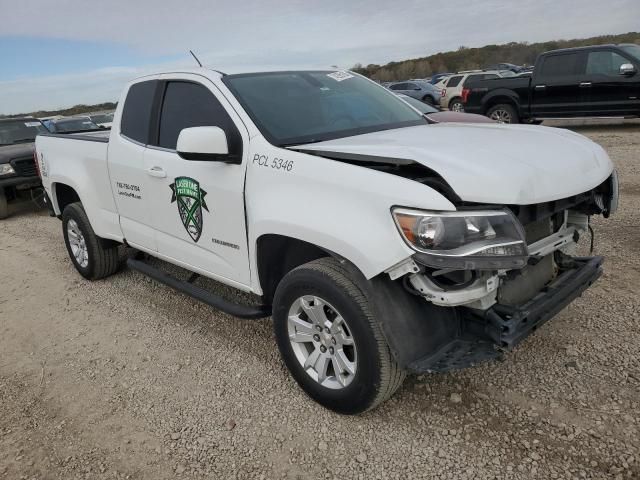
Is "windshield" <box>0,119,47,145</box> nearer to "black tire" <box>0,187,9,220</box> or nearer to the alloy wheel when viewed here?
"black tire" <box>0,187,9,220</box>

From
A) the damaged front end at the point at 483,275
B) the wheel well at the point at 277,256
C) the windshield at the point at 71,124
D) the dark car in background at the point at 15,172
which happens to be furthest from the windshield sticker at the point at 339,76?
the windshield at the point at 71,124

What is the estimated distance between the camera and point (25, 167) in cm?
889

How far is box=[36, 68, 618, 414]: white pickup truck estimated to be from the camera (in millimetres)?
2373

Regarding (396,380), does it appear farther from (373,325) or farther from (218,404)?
(218,404)

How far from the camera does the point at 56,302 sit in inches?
195

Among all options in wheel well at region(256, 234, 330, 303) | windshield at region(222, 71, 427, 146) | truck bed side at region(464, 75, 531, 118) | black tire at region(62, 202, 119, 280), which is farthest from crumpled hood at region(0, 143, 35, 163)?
truck bed side at region(464, 75, 531, 118)

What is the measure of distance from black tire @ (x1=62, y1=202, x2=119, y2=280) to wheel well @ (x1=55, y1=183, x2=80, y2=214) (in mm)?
227

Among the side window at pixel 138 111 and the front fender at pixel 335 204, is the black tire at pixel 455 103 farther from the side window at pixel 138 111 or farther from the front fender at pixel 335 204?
the front fender at pixel 335 204

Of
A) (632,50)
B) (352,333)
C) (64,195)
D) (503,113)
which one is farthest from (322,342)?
(503,113)

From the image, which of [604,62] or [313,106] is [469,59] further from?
[313,106]

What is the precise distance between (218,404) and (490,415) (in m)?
1.54

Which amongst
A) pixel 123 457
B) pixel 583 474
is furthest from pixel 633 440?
pixel 123 457

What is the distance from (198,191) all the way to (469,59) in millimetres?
71783

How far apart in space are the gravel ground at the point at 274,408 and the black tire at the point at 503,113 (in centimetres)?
970
